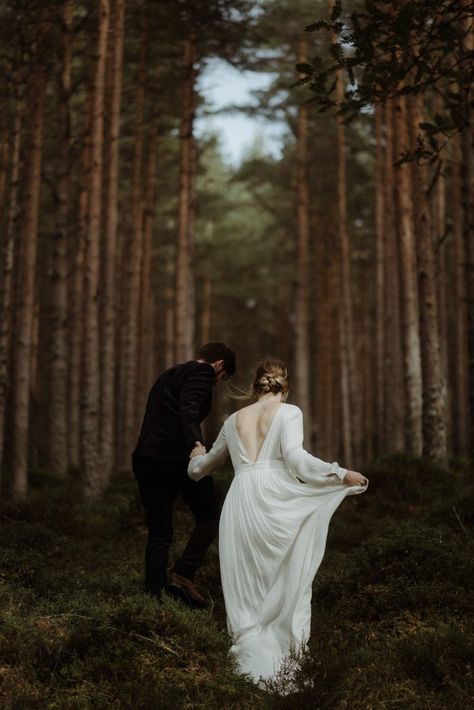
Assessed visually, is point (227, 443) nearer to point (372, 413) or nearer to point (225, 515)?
point (225, 515)

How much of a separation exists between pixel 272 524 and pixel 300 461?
51cm

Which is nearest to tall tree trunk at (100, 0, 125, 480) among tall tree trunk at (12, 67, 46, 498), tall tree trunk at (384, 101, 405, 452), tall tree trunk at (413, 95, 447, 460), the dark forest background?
the dark forest background

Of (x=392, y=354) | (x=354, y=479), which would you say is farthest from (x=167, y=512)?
(x=392, y=354)

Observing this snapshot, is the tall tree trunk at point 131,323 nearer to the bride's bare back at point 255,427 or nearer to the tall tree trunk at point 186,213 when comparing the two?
the tall tree trunk at point 186,213

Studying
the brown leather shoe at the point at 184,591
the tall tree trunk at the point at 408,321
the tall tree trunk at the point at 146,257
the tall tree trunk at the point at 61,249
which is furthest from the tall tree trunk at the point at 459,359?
the brown leather shoe at the point at 184,591

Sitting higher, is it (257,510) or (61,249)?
(61,249)

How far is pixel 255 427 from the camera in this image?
6.39m

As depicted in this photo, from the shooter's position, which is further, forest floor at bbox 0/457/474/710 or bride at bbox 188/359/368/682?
bride at bbox 188/359/368/682

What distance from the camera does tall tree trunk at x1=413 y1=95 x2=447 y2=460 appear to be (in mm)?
13547

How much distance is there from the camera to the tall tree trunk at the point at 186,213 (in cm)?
1854

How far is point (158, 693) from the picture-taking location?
512 centimetres

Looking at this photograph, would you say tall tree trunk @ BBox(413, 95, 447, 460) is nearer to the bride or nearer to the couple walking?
the couple walking

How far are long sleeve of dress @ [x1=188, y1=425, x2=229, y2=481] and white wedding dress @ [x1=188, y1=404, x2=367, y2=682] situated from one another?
0.48 feet

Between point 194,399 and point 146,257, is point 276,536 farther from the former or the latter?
point 146,257
